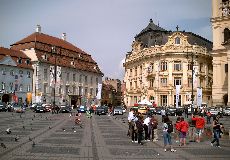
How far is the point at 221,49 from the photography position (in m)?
73.9

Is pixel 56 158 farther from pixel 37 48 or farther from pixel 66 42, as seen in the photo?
pixel 66 42

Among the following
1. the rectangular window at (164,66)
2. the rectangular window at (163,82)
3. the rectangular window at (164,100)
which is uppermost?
the rectangular window at (164,66)

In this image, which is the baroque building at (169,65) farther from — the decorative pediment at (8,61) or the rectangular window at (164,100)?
the decorative pediment at (8,61)

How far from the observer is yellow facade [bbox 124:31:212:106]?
8188 centimetres

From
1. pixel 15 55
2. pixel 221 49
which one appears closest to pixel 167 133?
pixel 221 49

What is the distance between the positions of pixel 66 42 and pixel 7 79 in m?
24.9

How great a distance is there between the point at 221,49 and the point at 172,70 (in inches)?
498

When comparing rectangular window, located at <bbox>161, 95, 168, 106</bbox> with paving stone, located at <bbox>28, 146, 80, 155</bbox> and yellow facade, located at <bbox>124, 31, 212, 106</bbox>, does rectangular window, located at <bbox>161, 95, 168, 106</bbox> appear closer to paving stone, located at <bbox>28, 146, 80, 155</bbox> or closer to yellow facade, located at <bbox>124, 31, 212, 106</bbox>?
yellow facade, located at <bbox>124, 31, 212, 106</bbox>

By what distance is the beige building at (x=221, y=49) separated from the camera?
73312 millimetres

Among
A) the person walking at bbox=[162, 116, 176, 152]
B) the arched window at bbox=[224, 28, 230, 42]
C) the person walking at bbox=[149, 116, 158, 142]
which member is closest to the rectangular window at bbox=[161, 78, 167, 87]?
the arched window at bbox=[224, 28, 230, 42]

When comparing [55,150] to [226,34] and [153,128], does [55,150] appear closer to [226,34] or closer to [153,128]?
[153,128]

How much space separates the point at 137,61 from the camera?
9112 cm

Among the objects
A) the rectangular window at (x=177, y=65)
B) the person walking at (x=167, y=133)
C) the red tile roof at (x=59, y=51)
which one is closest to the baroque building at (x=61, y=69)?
the red tile roof at (x=59, y=51)

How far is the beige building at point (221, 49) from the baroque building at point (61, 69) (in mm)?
30855
